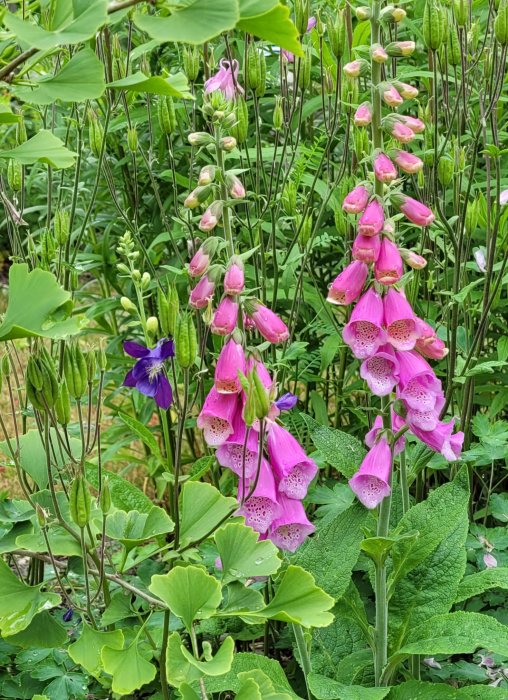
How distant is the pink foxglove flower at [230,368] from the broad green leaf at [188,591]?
1.18 feet

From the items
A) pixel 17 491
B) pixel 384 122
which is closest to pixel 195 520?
pixel 384 122

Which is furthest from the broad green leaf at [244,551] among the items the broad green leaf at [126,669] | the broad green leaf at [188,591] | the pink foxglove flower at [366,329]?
the pink foxglove flower at [366,329]

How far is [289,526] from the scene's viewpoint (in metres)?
1.66

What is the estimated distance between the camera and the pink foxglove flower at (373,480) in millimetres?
1703

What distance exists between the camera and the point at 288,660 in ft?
8.25

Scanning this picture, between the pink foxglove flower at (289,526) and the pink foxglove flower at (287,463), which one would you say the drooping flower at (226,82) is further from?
the pink foxglove flower at (289,526)

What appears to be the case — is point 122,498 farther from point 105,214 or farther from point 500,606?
point 105,214

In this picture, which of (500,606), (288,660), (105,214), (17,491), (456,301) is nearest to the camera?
(456,301)

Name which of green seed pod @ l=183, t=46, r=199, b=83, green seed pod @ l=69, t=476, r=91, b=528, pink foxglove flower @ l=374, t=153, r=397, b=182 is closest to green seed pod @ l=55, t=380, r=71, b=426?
green seed pod @ l=69, t=476, r=91, b=528

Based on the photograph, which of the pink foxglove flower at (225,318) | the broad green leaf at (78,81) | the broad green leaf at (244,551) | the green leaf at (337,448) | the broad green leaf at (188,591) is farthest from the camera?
the green leaf at (337,448)

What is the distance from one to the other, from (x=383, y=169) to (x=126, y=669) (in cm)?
99

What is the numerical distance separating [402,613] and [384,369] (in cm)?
62

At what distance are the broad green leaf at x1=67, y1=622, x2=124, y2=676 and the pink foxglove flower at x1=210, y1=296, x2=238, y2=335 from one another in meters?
0.54

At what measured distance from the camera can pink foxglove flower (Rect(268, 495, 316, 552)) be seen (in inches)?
64.4
